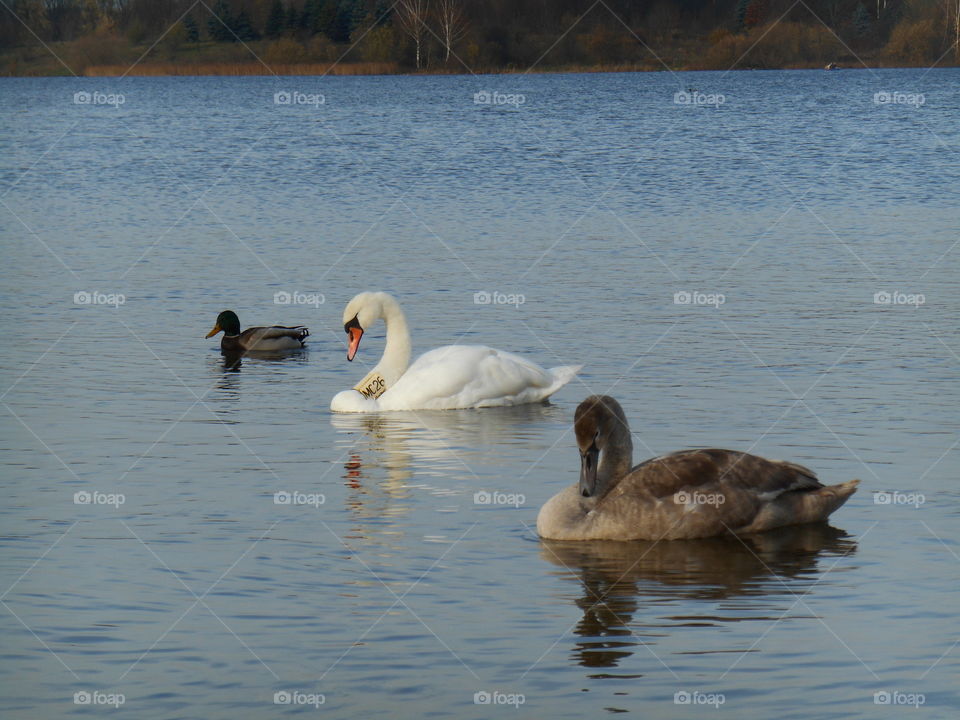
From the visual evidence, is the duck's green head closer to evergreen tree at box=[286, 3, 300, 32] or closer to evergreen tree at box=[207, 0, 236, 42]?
evergreen tree at box=[286, 3, 300, 32]

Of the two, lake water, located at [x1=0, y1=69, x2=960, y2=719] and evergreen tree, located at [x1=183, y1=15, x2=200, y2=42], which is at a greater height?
evergreen tree, located at [x1=183, y1=15, x2=200, y2=42]

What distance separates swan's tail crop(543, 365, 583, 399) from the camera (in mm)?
14742

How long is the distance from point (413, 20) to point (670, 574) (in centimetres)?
9879

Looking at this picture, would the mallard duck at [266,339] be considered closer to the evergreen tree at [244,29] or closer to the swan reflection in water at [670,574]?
the swan reflection in water at [670,574]

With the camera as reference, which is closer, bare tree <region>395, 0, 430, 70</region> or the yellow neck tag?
the yellow neck tag

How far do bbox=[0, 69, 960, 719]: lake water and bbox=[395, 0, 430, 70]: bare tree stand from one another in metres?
73.6

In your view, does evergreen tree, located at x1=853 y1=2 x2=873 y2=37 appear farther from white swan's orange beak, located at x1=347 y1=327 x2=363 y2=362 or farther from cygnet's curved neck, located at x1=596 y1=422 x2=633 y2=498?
cygnet's curved neck, located at x1=596 y1=422 x2=633 y2=498

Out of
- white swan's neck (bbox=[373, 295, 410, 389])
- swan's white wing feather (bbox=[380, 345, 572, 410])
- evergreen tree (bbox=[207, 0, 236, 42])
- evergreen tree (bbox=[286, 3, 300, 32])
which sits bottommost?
swan's white wing feather (bbox=[380, 345, 572, 410])

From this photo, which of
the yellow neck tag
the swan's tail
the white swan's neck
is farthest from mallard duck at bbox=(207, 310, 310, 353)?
the swan's tail

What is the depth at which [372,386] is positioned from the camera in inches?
594

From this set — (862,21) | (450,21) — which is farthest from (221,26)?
(862,21)

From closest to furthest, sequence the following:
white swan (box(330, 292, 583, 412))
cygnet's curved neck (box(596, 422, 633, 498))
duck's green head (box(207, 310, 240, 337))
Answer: cygnet's curved neck (box(596, 422, 633, 498)), white swan (box(330, 292, 583, 412)), duck's green head (box(207, 310, 240, 337))

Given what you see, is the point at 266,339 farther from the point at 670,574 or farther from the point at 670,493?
the point at 670,574

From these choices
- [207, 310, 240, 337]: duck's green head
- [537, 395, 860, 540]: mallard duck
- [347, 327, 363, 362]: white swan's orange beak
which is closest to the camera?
[537, 395, 860, 540]: mallard duck
